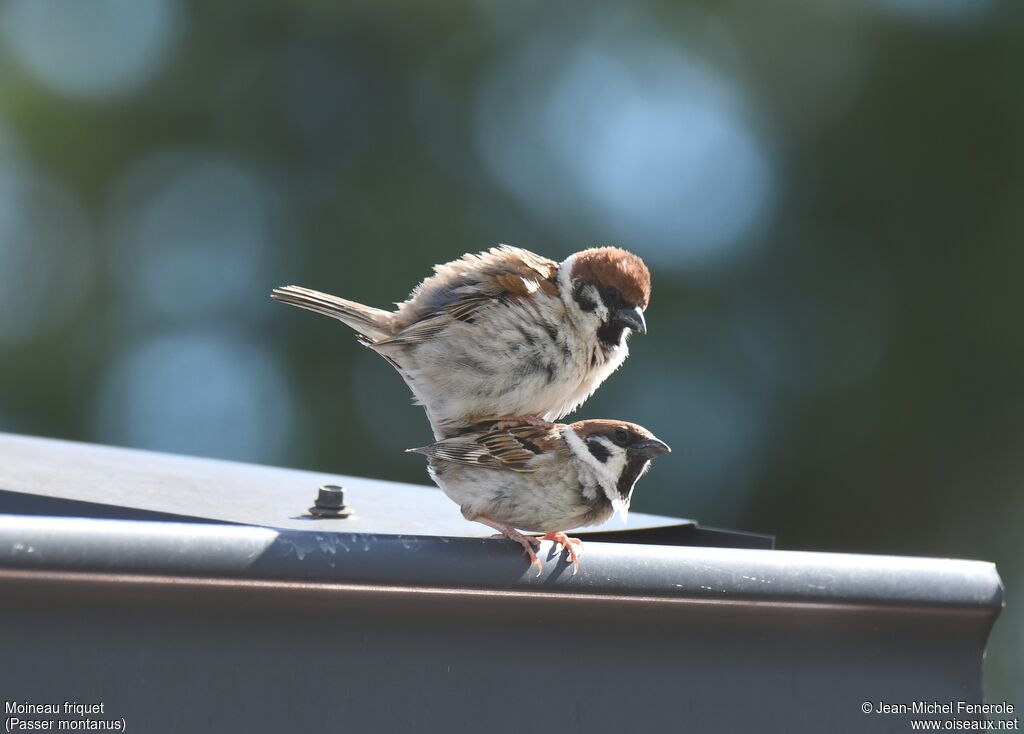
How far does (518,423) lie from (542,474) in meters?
0.16

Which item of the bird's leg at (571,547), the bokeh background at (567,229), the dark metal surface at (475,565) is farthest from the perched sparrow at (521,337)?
the bokeh background at (567,229)

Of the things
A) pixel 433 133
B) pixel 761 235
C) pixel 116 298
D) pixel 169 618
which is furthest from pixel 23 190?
pixel 169 618

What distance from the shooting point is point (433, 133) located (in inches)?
463

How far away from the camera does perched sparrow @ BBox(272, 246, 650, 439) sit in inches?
103

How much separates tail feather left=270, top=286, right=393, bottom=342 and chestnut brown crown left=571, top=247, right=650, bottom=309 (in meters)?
0.48

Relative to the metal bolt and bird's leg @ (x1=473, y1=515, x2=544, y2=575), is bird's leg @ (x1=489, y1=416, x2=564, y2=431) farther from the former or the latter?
the metal bolt

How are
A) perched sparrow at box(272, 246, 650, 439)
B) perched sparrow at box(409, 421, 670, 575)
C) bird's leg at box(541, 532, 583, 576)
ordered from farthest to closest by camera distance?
perched sparrow at box(272, 246, 650, 439) < perched sparrow at box(409, 421, 670, 575) < bird's leg at box(541, 532, 583, 576)

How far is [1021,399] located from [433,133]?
559 cm

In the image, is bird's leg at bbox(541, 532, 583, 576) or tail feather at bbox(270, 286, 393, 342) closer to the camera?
bird's leg at bbox(541, 532, 583, 576)

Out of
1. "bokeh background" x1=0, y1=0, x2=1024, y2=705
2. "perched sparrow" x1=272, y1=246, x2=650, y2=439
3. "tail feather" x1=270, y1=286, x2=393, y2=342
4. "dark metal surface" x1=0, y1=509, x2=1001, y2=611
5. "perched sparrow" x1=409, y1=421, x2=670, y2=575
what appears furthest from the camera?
"bokeh background" x1=0, y1=0, x2=1024, y2=705

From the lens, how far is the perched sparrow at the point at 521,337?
8.59 ft

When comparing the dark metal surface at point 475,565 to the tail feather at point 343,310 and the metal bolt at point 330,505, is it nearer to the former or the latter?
the metal bolt at point 330,505

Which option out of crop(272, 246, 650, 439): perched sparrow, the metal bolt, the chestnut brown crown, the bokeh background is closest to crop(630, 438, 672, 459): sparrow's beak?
crop(272, 246, 650, 439): perched sparrow

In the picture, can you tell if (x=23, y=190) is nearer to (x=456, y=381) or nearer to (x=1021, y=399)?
(x=1021, y=399)
